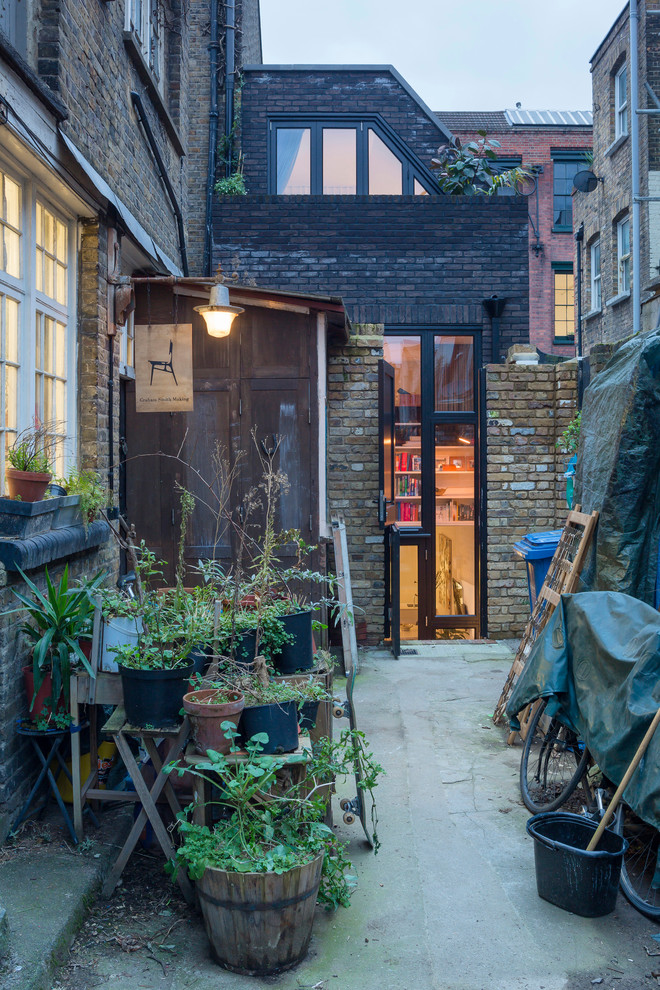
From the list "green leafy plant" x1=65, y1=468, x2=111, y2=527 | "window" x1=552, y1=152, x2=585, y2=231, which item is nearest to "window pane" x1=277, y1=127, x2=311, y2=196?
"green leafy plant" x1=65, y1=468, x2=111, y2=527

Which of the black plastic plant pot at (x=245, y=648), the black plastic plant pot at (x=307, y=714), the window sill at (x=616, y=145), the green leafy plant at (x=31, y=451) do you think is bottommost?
the black plastic plant pot at (x=307, y=714)

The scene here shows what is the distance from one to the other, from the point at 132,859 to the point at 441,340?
26.2 feet

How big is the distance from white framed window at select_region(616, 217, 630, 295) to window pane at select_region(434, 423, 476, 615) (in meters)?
8.89

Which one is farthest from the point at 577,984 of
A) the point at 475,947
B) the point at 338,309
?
the point at 338,309

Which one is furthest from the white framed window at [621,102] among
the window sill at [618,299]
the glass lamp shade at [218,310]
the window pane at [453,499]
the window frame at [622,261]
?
the glass lamp shade at [218,310]

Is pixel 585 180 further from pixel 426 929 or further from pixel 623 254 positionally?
pixel 426 929

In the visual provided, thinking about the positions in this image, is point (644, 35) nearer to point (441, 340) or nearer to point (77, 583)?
point (441, 340)

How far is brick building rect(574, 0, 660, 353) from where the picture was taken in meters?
15.5

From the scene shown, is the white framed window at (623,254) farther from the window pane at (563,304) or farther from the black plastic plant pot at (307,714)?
the black plastic plant pot at (307,714)

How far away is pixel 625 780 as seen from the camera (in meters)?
3.55

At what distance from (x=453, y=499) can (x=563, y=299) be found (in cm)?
1643

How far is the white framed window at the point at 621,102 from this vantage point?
16797 millimetres

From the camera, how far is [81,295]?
557 cm

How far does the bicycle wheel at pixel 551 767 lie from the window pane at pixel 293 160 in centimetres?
915
